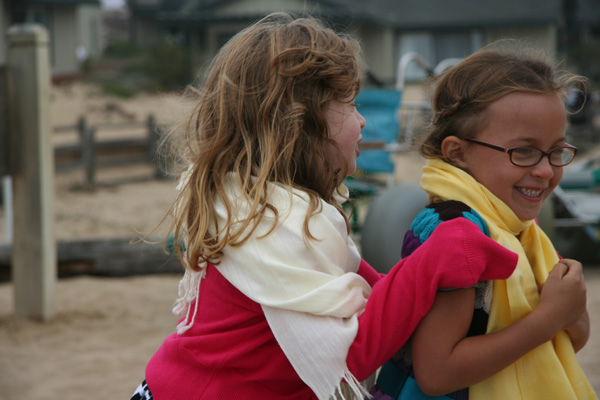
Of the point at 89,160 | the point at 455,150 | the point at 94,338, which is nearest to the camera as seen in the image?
the point at 455,150

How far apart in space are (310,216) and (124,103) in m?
17.6

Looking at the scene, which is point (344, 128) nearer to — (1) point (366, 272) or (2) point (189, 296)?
(1) point (366, 272)

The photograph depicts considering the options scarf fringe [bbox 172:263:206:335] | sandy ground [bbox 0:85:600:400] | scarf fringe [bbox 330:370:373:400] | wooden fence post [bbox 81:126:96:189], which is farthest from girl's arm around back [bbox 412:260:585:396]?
wooden fence post [bbox 81:126:96:189]

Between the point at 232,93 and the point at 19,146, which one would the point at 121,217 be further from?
the point at 232,93

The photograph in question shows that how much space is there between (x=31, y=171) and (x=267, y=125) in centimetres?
341

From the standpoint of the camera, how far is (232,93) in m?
1.50

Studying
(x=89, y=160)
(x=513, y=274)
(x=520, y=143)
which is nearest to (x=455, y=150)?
(x=520, y=143)

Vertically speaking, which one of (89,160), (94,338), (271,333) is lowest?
(89,160)

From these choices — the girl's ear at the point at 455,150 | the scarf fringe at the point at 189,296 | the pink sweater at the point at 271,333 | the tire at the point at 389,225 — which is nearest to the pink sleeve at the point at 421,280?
the pink sweater at the point at 271,333

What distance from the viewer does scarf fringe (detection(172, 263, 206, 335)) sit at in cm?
154

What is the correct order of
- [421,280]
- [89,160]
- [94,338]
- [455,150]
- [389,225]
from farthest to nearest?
[89,160] < [94,338] < [389,225] < [455,150] < [421,280]

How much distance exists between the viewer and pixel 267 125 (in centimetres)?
147

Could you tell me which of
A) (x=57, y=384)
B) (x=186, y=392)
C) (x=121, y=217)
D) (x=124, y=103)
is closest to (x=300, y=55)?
(x=186, y=392)

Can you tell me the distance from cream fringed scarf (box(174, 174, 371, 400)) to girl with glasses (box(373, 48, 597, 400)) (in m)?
0.16
